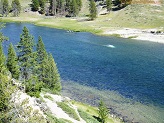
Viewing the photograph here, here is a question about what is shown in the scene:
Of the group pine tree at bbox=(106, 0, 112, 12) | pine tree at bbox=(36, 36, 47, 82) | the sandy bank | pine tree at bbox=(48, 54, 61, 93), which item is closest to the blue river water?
the sandy bank

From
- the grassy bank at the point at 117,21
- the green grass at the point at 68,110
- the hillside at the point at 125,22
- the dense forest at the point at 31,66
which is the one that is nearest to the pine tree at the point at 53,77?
the dense forest at the point at 31,66

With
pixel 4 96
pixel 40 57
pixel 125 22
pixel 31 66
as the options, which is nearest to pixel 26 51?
pixel 31 66

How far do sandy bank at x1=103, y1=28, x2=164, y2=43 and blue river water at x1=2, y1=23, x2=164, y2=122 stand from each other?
19.0ft

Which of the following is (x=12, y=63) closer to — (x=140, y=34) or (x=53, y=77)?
(x=53, y=77)

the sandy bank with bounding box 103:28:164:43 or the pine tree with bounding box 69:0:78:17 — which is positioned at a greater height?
the pine tree with bounding box 69:0:78:17

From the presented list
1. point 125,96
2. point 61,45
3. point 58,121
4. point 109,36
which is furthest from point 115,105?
point 109,36

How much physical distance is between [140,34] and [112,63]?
53.3 meters

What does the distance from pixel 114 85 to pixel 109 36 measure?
242 ft

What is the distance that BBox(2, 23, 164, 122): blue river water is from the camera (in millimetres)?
71500

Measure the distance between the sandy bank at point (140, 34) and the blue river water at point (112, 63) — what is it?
5.80 m

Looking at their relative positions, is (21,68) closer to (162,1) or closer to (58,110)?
(58,110)

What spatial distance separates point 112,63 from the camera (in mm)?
94562

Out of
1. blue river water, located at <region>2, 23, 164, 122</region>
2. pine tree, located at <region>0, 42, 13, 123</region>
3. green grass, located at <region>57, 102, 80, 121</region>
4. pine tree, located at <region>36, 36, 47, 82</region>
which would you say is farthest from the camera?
blue river water, located at <region>2, 23, 164, 122</region>

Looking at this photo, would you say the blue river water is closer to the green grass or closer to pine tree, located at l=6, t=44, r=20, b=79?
pine tree, located at l=6, t=44, r=20, b=79
